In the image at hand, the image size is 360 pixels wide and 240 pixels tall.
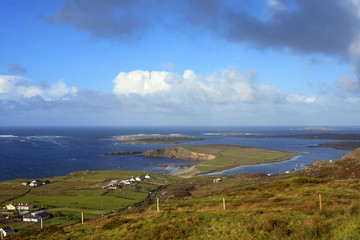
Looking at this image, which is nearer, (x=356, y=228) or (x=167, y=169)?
(x=356, y=228)

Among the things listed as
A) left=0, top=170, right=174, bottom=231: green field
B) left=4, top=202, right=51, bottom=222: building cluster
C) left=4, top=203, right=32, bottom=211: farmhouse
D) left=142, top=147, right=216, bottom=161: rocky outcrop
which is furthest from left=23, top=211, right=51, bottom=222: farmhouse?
left=142, top=147, right=216, bottom=161: rocky outcrop

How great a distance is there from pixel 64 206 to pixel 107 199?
9.58 m

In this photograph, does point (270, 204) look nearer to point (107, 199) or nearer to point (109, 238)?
point (109, 238)

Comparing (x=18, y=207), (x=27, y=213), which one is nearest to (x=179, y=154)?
(x=18, y=207)

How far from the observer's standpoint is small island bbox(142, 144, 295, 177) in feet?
351

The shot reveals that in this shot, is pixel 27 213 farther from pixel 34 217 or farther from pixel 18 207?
pixel 18 207

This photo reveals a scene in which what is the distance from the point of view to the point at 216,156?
13100cm

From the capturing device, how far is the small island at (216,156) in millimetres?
106919

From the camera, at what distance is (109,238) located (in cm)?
1485

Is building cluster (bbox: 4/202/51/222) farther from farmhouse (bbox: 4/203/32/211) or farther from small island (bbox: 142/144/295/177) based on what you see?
small island (bbox: 142/144/295/177)

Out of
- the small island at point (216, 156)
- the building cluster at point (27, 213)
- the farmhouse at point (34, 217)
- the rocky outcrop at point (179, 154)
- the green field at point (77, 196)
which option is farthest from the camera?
the rocky outcrop at point (179, 154)

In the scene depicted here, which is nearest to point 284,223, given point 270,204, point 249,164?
point 270,204

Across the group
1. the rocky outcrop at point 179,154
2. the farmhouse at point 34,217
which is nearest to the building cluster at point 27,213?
the farmhouse at point 34,217

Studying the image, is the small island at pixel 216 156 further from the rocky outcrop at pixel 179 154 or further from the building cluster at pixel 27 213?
the building cluster at pixel 27 213
